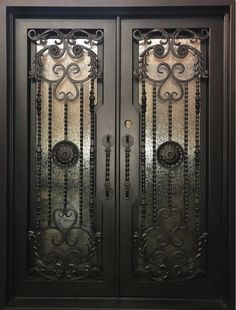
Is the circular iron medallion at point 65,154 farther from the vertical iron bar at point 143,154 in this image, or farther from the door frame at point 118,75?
the vertical iron bar at point 143,154

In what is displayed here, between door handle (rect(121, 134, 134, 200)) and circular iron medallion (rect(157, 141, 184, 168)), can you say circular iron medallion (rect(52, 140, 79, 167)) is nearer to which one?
door handle (rect(121, 134, 134, 200))

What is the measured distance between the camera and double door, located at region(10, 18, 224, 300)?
1.65 meters

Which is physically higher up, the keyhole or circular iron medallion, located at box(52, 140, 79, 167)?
the keyhole

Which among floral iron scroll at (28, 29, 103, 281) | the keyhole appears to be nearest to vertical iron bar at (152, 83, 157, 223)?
the keyhole

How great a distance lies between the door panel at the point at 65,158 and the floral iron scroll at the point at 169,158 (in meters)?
0.14

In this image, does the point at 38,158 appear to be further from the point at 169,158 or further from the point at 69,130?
the point at 169,158

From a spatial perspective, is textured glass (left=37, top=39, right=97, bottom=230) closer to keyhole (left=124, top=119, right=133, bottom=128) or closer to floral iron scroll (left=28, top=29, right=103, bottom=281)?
floral iron scroll (left=28, top=29, right=103, bottom=281)

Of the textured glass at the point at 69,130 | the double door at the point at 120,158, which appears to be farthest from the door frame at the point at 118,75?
the textured glass at the point at 69,130

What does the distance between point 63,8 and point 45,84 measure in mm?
329

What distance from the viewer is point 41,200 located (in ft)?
5.50

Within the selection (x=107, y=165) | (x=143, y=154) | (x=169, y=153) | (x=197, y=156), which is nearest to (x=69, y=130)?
(x=107, y=165)

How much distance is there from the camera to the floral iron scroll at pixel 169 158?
1652 mm

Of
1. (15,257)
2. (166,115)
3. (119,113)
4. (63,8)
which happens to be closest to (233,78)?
(166,115)

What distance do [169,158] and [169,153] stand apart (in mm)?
22
